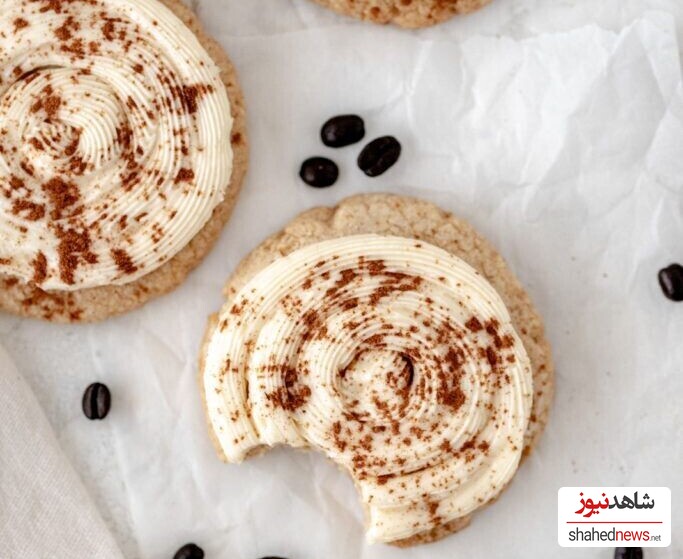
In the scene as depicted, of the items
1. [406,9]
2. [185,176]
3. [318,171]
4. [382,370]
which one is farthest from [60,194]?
[406,9]

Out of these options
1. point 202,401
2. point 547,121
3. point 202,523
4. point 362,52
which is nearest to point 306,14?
point 362,52

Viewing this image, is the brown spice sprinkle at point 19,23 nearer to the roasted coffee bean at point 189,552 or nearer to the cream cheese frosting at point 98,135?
the cream cheese frosting at point 98,135

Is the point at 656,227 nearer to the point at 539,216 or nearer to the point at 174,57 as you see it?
the point at 539,216

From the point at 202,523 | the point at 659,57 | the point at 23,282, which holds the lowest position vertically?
the point at 202,523

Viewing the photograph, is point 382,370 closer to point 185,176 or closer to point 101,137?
point 185,176

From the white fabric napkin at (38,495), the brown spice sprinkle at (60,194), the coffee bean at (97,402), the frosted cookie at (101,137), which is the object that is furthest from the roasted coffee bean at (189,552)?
the brown spice sprinkle at (60,194)

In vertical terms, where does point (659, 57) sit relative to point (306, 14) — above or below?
below
